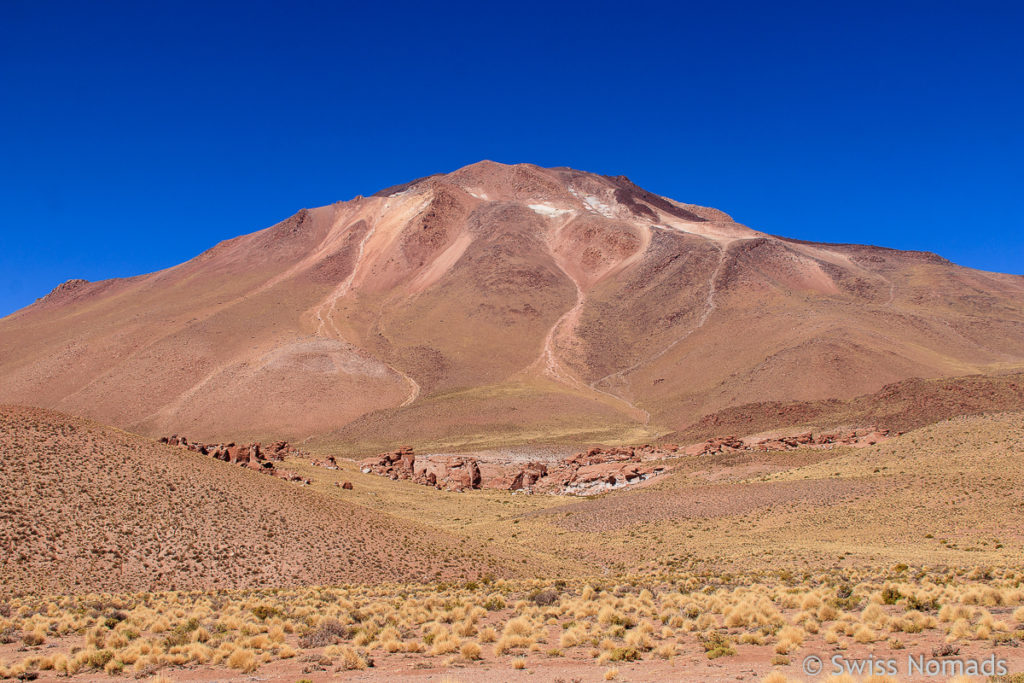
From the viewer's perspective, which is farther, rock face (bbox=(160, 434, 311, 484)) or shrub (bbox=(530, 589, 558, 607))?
rock face (bbox=(160, 434, 311, 484))

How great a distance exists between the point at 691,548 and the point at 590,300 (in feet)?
336

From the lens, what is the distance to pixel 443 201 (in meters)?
160

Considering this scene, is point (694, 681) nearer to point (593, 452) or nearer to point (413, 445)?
point (593, 452)

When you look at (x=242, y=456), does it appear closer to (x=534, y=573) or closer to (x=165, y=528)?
(x=165, y=528)

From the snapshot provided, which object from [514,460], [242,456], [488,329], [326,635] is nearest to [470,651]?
[326,635]

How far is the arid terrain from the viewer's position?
12.9 m

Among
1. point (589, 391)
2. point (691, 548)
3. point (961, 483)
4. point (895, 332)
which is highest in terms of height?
point (895, 332)

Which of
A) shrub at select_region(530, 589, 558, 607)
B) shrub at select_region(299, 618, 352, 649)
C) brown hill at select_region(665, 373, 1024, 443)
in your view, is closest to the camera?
shrub at select_region(299, 618, 352, 649)

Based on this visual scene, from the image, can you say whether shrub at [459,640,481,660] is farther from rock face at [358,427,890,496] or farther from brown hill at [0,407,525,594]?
rock face at [358,427,890,496]

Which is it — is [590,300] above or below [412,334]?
above

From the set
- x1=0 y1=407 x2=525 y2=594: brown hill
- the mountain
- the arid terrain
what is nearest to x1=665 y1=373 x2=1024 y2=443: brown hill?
the arid terrain

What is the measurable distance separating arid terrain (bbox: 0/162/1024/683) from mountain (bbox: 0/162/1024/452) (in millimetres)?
704

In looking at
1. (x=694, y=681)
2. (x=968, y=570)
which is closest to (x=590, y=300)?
(x=968, y=570)

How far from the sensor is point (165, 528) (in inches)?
971
